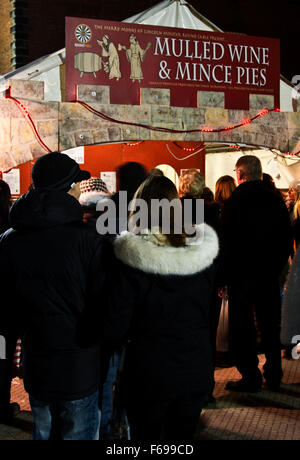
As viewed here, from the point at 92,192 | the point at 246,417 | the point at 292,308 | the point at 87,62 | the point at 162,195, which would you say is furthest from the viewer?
the point at 87,62

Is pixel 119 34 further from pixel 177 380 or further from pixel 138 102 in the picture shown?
pixel 177 380

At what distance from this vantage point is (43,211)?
8.93 ft

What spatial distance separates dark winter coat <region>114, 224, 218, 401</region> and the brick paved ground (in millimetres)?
1814

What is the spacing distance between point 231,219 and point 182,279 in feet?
8.21

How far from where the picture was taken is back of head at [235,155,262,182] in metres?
5.02

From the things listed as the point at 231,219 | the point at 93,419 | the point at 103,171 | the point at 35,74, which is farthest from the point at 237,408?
the point at 103,171

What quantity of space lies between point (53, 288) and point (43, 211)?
1.31ft

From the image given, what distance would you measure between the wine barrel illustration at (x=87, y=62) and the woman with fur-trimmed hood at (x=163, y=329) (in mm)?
4810

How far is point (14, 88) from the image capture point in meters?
6.86

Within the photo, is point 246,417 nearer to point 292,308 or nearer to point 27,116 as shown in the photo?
point 292,308

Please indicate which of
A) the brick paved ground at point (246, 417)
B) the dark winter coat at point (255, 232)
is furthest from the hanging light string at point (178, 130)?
the brick paved ground at point (246, 417)

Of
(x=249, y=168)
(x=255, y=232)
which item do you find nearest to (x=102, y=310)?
(x=255, y=232)

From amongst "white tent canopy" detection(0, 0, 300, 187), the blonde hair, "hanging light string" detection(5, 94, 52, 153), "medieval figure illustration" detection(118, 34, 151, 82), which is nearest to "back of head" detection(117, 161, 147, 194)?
the blonde hair

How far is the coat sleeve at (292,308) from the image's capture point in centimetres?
390
